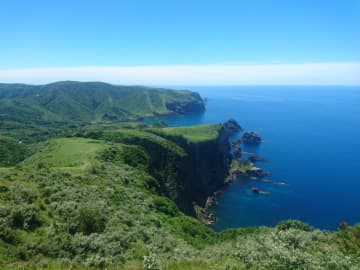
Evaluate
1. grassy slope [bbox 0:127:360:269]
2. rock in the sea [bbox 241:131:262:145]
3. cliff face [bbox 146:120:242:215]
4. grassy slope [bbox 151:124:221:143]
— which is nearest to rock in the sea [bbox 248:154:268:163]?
cliff face [bbox 146:120:242:215]

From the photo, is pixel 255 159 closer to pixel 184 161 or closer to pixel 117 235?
pixel 184 161

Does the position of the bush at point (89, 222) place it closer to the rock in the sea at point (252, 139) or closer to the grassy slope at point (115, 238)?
the grassy slope at point (115, 238)

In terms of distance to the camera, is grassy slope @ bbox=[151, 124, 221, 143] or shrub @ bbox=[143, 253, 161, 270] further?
grassy slope @ bbox=[151, 124, 221, 143]

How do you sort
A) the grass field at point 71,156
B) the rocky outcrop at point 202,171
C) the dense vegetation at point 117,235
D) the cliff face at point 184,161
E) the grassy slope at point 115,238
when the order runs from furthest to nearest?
the rocky outcrop at point 202,171
the cliff face at point 184,161
the grass field at point 71,156
the dense vegetation at point 117,235
the grassy slope at point 115,238

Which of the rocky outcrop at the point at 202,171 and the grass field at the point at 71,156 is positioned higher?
the grass field at the point at 71,156

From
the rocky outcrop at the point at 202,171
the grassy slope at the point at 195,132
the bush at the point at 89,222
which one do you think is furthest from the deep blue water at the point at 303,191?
the bush at the point at 89,222

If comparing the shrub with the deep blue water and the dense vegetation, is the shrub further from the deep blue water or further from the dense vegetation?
the deep blue water

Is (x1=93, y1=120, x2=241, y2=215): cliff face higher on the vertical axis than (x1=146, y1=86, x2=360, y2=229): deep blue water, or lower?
higher

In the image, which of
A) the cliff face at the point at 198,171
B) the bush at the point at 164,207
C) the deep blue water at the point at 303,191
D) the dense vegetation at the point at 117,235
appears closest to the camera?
the dense vegetation at the point at 117,235

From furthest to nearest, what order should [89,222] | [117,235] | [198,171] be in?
1. [198,171]
2. [89,222]
3. [117,235]

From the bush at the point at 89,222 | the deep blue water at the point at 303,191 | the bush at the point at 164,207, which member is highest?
the bush at the point at 89,222

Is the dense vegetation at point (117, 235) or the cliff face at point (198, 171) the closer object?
the dense vegetation at point (117, 235)

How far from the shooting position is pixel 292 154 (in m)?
164

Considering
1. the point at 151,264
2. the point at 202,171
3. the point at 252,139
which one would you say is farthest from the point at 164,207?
the point at 252,139
